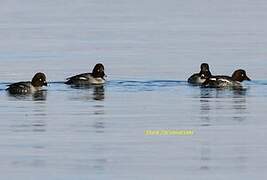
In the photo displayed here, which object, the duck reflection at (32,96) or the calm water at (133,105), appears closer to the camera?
the calm water at (133,105)

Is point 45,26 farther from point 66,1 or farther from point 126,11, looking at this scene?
point 66,1

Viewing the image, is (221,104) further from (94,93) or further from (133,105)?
(94,93)

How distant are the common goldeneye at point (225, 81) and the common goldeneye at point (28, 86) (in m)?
3.32

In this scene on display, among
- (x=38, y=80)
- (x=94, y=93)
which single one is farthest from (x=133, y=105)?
(x=38, y=80)

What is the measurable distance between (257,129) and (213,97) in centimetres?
593

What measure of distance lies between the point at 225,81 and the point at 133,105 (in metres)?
4.53

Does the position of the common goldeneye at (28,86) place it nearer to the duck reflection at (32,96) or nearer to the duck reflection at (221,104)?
the duck reflection at (32,96)

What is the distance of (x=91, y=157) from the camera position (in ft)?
62.8

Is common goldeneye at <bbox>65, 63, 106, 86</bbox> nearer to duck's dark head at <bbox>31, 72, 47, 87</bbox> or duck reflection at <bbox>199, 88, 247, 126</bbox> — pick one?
duck's dark head at <bbox>31, 72, 47, 87</bbox>

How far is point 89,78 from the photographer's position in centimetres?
3123

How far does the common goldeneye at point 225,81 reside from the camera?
2998 cm

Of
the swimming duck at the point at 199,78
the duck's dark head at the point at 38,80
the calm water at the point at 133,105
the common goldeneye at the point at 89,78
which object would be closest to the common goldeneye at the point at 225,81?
the swimming duck at the point at 199,78

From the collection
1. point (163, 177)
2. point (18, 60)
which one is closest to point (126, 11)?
point (18, 60)

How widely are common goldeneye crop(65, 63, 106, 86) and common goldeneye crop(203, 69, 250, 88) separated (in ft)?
7.69
